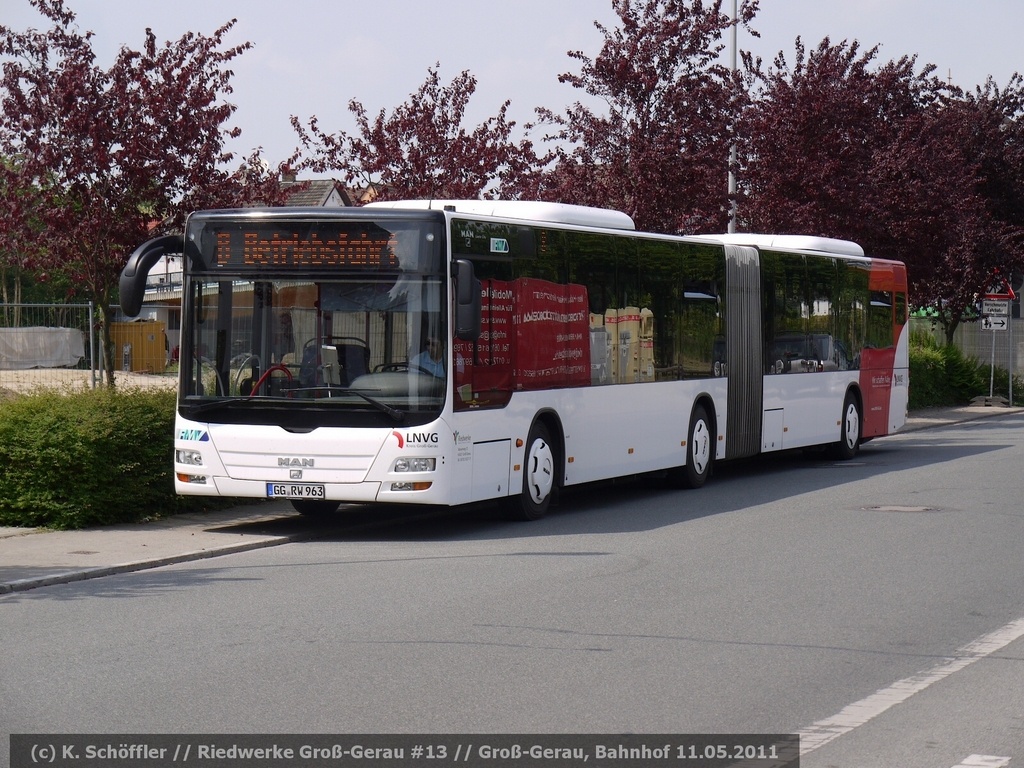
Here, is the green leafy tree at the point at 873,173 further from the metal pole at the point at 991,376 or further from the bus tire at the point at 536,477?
the bus tire at the point at 536,477

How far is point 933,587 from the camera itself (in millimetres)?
10508

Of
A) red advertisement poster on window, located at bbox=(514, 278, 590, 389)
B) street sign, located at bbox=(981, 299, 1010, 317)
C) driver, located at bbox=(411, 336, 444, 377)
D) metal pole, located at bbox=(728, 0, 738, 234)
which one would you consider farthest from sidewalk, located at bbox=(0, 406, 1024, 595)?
street sign, located at bbox=(981, 299, 1010, 317)

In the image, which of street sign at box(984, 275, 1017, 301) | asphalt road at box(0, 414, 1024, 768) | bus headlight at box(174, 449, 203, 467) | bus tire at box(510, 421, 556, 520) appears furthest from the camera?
street sign at box(984, 275, 1017, 301)

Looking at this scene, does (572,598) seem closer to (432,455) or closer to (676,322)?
(432,455)

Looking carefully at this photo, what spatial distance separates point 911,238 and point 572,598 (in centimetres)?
2544

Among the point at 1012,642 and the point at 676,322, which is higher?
the point at 676,322

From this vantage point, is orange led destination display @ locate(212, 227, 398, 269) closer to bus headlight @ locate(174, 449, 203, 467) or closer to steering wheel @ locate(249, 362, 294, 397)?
steering wheel @ locate(249, 362, 294, 397)

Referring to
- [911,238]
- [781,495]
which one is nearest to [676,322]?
[781,495]

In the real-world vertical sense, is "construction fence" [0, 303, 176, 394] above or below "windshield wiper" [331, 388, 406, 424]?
above

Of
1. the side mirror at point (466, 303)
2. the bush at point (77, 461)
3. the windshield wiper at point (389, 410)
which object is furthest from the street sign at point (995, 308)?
the bush at point (77, 461)

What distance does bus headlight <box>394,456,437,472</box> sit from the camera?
1292cm

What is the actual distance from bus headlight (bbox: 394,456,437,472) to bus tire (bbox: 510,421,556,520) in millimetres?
1759

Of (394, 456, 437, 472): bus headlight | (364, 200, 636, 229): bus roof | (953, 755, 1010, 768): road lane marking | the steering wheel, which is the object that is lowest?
(953, 755, 1010, 768): road lane marking

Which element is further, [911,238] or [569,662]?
[911,238]
